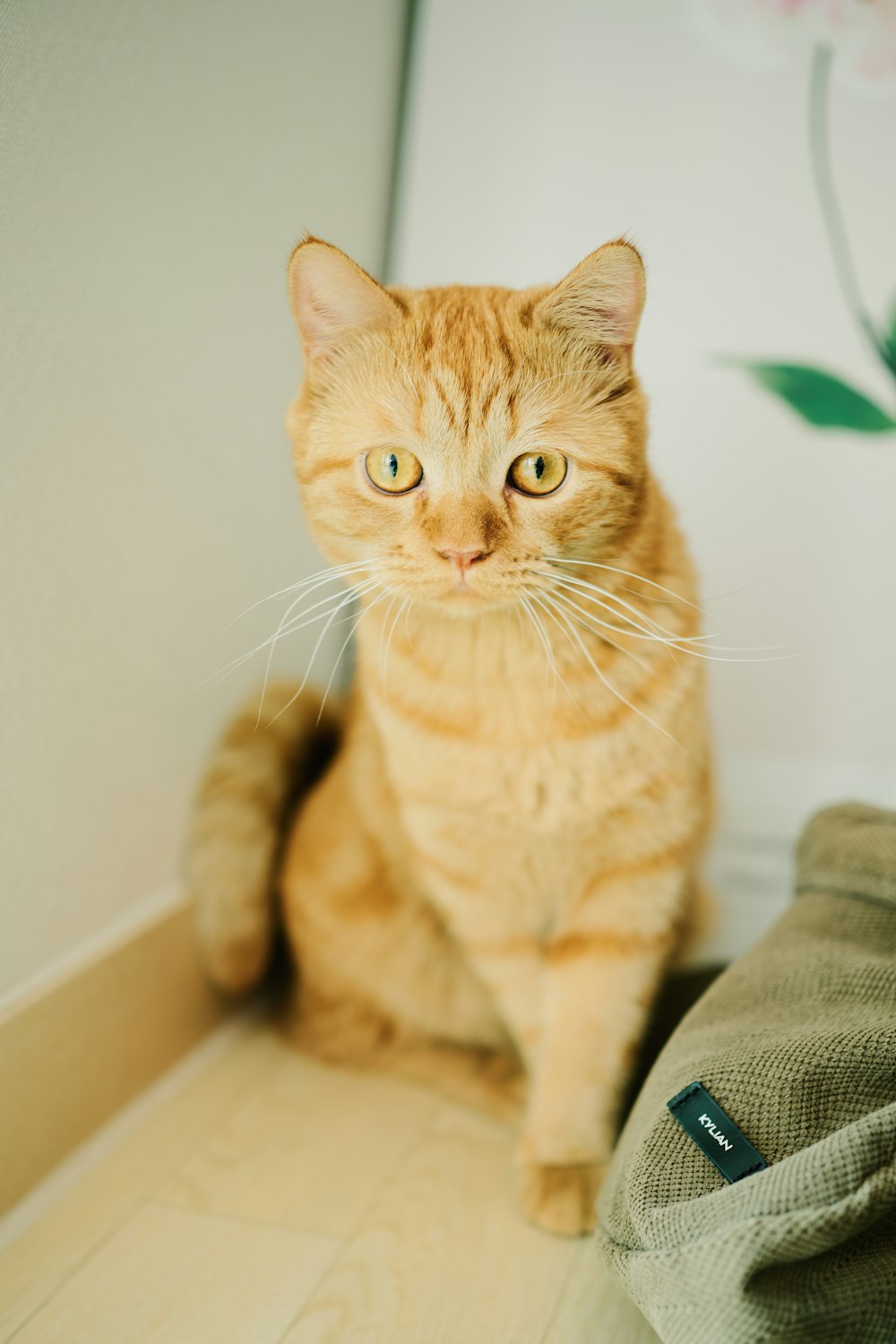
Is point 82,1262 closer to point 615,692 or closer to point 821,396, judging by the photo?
point 615,692

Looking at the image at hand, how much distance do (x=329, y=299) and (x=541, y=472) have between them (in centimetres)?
30

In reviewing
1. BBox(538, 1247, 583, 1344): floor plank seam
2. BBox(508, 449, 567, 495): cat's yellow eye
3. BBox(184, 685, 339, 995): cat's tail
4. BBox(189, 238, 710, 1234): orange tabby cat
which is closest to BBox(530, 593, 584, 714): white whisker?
BBox(189, 238, 710, 1234): orange tabby cat

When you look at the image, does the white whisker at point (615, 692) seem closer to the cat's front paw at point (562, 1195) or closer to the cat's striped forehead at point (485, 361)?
the cat's striped forehead at point (485, 361)

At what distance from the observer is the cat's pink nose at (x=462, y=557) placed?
979mm

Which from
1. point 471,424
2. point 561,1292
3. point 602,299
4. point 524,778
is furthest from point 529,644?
point 561,1292

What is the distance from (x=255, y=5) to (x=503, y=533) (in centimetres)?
91

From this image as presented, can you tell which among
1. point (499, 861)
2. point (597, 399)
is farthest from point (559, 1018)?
point (597, 399)

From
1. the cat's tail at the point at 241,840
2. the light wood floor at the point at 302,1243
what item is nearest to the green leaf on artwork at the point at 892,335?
the cat's tail at the point at 241,840

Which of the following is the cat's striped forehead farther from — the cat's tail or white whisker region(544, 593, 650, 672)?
the cat's tail

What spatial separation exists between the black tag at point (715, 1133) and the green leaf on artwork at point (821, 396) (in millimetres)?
1137

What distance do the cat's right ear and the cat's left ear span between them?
173 mm

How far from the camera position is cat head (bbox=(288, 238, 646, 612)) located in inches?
39.6

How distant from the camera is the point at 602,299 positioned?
3.38 ft

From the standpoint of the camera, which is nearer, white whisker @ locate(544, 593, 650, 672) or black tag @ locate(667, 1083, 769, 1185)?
black tag @ locate(667, 1083, 769, 1185)
